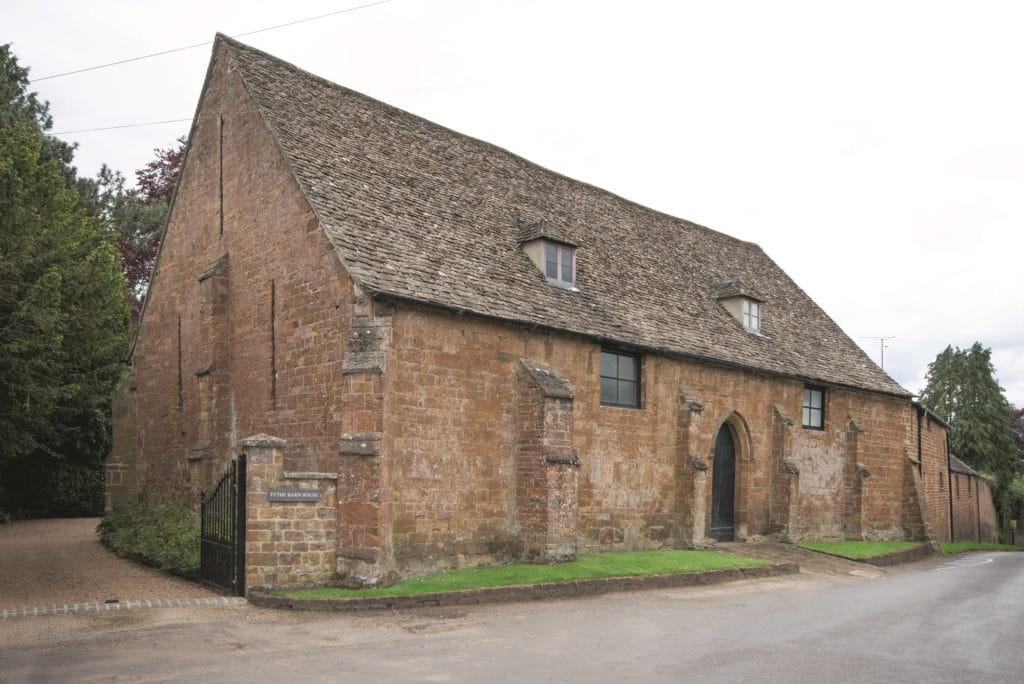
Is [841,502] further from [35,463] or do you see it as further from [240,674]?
[35,463]

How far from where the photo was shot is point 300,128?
19.5 m

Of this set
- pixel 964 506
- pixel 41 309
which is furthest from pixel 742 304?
pixel 964 506

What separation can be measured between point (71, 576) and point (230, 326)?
631 centimetres

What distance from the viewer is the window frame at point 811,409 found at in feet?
90.4

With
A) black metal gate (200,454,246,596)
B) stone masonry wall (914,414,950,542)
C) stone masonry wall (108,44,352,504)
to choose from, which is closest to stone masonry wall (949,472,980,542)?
stone masonry wall (914,414,950,542)

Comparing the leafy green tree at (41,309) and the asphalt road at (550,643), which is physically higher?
the leafy green tree at (41,309)

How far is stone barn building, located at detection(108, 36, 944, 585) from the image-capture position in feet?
52.9

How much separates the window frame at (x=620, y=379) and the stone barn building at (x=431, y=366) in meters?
0.07

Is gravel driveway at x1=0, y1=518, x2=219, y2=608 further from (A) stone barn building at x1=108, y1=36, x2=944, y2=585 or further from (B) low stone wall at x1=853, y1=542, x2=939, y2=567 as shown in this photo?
(B) low stone wall at x1=853, y1=542, x2=939, y2=567

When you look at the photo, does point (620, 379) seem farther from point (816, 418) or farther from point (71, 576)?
point (71, 576)

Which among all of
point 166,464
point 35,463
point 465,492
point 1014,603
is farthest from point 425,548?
point 35,463

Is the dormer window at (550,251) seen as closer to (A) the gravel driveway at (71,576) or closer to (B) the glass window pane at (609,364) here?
(B) the glass window pane at (609,364)

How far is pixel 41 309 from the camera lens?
15.0 m

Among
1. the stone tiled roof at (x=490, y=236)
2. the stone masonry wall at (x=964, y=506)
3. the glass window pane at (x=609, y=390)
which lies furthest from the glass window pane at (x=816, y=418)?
the stone masonry wall at (x=964, y=506)
